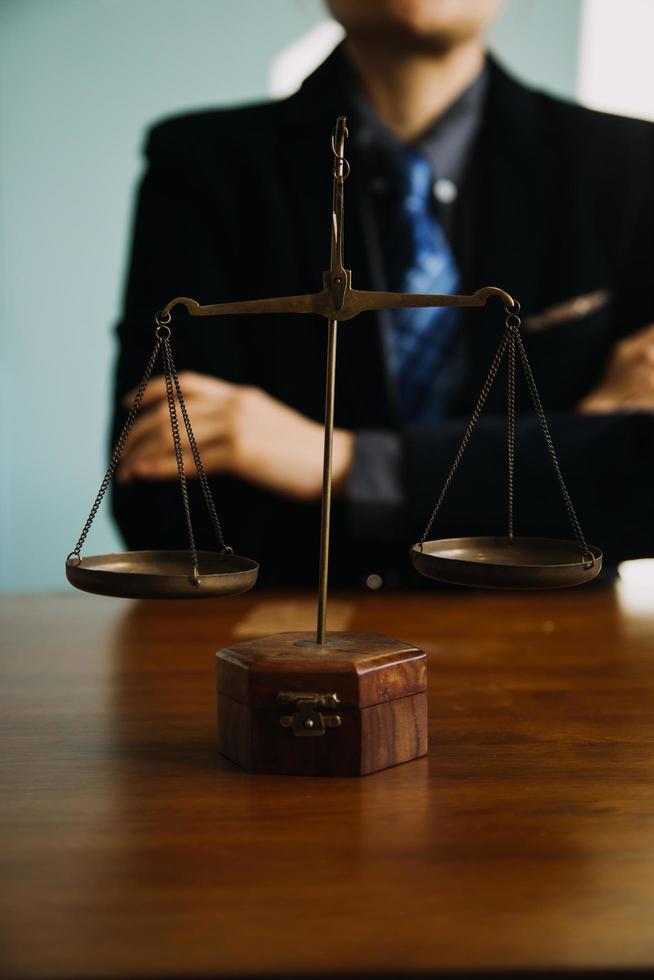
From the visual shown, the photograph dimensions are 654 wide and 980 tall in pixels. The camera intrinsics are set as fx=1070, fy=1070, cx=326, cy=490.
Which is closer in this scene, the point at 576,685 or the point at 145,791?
the point at 145,791

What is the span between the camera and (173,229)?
251 centimetres

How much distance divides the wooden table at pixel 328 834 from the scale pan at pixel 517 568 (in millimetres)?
177

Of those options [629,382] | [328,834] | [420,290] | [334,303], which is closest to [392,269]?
[420,290]

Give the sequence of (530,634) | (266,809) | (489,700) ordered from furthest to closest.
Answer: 1. (530,634)
2. (489,700)
3. (266,809)


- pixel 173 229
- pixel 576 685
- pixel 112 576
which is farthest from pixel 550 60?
pixel 112 576

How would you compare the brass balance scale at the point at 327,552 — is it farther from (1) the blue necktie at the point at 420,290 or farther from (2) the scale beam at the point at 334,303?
(1) the blue necktie at the point at 420,290

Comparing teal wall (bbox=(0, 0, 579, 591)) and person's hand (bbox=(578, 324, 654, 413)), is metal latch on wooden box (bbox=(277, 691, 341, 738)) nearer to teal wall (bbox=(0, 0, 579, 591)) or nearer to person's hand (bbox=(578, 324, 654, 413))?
person's hand (bbox=(578, 324, 654, 413))

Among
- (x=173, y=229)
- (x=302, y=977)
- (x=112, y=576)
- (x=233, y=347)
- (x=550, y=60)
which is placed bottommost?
(x=302, y=977)

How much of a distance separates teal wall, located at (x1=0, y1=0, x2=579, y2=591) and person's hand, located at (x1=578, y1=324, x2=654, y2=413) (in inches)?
60.7

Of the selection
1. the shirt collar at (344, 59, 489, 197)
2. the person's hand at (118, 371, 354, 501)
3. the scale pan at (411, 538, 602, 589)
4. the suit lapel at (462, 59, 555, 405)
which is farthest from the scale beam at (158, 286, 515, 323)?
the shirt collar at (344, 59, 489, 197)

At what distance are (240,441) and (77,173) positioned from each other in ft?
6.44

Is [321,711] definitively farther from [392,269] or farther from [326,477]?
[392,269]

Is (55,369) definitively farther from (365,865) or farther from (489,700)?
(365,865)

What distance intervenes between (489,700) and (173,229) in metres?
1.61
